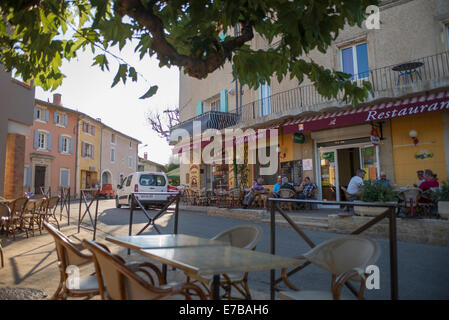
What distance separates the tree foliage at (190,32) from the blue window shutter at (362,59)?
25.9 feet

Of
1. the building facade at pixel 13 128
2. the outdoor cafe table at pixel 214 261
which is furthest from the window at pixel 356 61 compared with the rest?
the building facade at pixel 13 128

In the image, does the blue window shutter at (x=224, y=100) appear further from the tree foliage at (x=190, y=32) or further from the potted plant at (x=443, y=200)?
the tree foliage at (x=190, y=32)

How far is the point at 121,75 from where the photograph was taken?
12.4 ft

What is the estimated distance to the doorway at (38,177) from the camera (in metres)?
27.7

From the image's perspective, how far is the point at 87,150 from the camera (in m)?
33.7

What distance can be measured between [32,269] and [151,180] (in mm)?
10977

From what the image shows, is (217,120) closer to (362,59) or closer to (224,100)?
(224,100)

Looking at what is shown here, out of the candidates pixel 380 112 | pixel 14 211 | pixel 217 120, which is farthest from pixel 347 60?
pixel 14 211

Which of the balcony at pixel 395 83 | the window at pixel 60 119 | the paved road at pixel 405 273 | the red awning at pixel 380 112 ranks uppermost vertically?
the window at pixel 60 119

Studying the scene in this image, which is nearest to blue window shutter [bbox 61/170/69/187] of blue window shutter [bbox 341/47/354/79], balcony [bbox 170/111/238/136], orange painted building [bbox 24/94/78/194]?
orange painted building [bbox 24/94/78/194]

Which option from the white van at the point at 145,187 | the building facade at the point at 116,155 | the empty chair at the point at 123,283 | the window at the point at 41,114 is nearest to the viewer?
the empty chair at the point at 123,283
